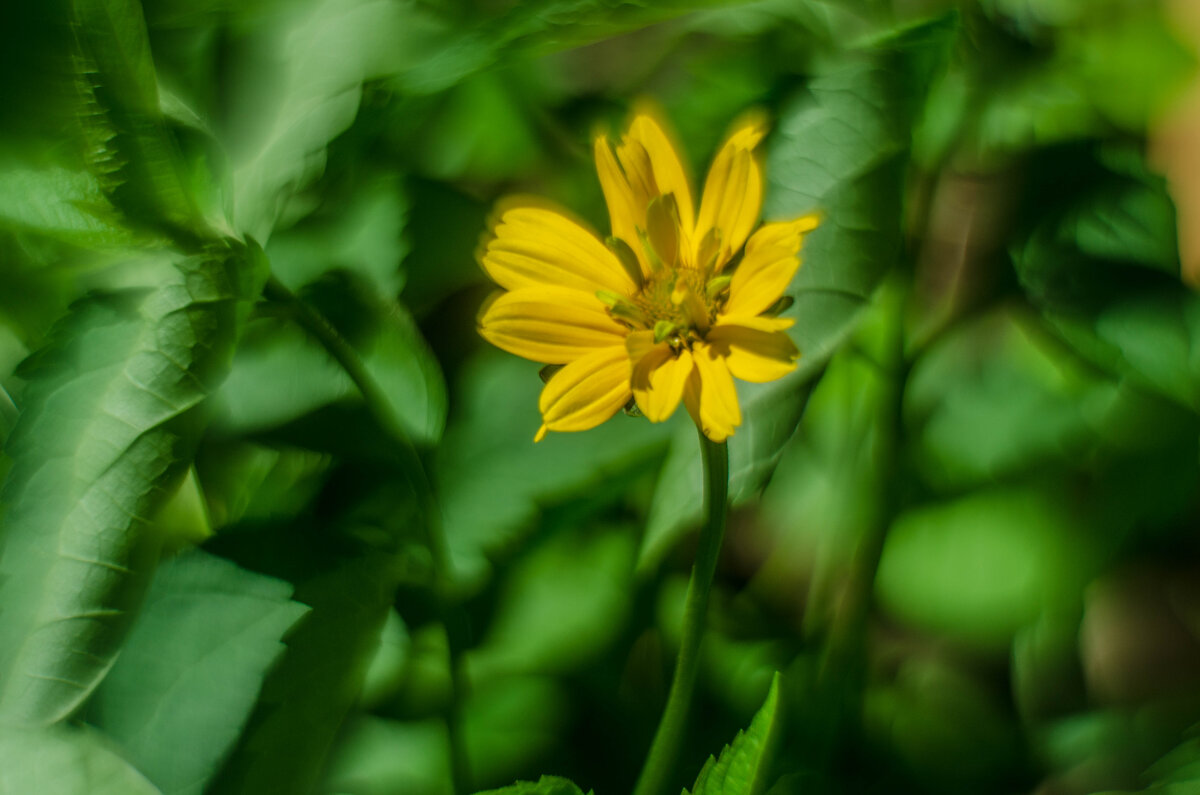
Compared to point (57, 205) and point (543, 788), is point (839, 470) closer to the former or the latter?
point (543, 788)

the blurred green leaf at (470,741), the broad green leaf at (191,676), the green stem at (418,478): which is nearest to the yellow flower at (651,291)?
the green stem at (418,478)

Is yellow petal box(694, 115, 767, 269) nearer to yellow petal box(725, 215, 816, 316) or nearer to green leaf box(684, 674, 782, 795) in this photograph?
Answer: yellow petal box(725, 215, 816, 316)

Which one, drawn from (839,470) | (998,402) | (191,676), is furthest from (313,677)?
(998,402)

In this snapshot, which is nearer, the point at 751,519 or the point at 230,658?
the point at 230,658

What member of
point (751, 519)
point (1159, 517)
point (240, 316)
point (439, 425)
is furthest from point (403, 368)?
point (1159, 517)

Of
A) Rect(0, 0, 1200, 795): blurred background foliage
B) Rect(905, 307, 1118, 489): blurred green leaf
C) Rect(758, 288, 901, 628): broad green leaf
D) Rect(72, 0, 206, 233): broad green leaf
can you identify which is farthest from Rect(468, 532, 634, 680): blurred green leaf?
Rect(72, 0, 206, 233): broad green leaf

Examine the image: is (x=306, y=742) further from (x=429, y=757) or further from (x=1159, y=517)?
(x=1159, y=517)
